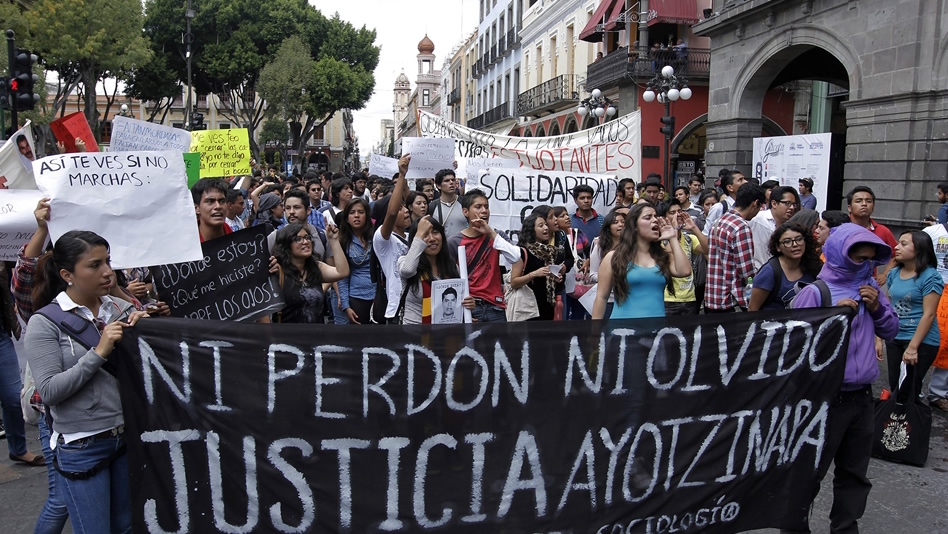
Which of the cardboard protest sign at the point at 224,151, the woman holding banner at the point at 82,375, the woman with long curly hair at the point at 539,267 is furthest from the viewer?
the cardboard protest sign at the point at 224,151

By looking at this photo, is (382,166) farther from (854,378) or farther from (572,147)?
(854,378)

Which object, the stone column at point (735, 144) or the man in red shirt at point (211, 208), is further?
the stone column at point (735, 144)

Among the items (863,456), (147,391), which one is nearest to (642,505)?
(863,456)

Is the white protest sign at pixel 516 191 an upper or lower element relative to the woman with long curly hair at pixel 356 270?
upper

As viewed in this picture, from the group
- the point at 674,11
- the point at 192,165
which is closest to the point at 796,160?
the point at 192,165

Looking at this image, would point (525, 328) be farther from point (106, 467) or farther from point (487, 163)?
point (487, 163)

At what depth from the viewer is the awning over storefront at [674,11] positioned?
22.8 metres

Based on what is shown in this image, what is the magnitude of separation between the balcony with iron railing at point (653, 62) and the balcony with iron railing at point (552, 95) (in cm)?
607

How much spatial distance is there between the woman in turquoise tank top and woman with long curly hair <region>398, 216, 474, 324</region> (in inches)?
36.0

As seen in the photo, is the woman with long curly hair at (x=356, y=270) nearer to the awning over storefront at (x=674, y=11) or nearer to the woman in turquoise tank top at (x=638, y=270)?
the woman in turquoise tank top at (x=638, y=270)

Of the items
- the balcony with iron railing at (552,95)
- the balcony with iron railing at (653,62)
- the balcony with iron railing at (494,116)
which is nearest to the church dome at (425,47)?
the balcony with iron railing at (494,116)

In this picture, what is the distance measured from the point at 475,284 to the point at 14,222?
2772 mm

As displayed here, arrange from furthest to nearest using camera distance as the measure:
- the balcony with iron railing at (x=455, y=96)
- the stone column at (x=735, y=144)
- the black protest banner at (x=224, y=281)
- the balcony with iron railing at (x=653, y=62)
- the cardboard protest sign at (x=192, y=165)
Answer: the balcony with iron railing at (x=455, y=96) < the balcony with iron railing at (x=653, y=62) < the stone column at (x=735, y=144) < the cardboard protest sign at (x=192, y=165) < the black protest banner at (x=224, y=281)

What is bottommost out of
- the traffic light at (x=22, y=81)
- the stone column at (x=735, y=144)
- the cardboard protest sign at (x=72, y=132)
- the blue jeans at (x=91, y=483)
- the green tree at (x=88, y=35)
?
the blue jeans at (x=91, y=483)
